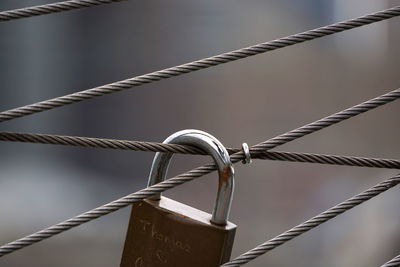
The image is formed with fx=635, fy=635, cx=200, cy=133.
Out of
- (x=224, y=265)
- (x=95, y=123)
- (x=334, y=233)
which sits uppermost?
(x=224, y=265)

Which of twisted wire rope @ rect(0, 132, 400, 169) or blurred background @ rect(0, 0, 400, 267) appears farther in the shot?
blurred background @ rect(0, 0, 400, 267)

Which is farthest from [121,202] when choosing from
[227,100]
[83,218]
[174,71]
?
[227,100]

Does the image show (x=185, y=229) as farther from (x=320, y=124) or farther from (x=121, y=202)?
(x=320, y=124)

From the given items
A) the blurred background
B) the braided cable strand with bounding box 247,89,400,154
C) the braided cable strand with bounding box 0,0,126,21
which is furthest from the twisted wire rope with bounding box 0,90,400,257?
the blurred background

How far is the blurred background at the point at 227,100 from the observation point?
120 inches

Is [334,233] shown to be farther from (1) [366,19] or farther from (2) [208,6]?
(1) [366,19]

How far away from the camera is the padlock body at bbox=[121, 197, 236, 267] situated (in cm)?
56

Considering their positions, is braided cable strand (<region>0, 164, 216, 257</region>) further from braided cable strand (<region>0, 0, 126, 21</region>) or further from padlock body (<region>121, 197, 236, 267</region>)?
braided cable strand (<region>0, 0, 126, 21</region>)

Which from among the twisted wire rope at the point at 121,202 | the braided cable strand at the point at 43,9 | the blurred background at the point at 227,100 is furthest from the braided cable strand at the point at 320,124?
the blurred background at the point at 227,100

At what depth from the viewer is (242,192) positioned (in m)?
3.23

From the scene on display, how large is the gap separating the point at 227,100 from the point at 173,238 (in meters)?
2.52

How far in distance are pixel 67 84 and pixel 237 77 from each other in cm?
84

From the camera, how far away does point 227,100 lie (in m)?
3.08

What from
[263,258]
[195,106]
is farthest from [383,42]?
[263,258]
